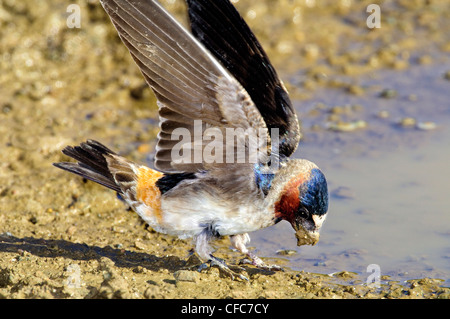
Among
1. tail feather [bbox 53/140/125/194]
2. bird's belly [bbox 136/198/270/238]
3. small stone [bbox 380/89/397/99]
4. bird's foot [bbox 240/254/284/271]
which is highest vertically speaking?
small stone [bbox 380/89/397/99]

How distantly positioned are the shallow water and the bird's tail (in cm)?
137

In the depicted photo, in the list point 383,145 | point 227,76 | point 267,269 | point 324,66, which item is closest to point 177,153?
point 227,76

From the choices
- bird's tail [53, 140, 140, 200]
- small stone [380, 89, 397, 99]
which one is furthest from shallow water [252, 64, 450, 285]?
bird's tail [53, 140, 140, 200]

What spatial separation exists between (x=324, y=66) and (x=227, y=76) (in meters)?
5.22

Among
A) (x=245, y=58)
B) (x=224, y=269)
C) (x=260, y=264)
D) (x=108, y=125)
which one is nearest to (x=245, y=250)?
(x=260, y=264)

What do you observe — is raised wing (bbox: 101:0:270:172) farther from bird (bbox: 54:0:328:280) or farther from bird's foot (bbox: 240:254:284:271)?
bird's foot (bbox: 240:254:284:271)

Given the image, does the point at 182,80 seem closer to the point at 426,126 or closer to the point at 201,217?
the point at 201,217

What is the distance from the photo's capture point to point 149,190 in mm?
5488

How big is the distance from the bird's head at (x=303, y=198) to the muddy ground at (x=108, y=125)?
482 millimetres

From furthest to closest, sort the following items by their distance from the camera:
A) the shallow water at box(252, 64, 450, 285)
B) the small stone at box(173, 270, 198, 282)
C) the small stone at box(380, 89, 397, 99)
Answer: the small stone at box(380, 89, 397, 99), the shallow water at box(252, 64, 450, 285), the small stone at box(173, 270, 198, 282)

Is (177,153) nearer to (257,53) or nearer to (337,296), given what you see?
(257,53)

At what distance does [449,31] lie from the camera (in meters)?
10.3

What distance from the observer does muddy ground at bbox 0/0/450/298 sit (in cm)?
509

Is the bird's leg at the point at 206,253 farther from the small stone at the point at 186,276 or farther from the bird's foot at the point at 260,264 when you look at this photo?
the bird's foot at the point at 260,264
